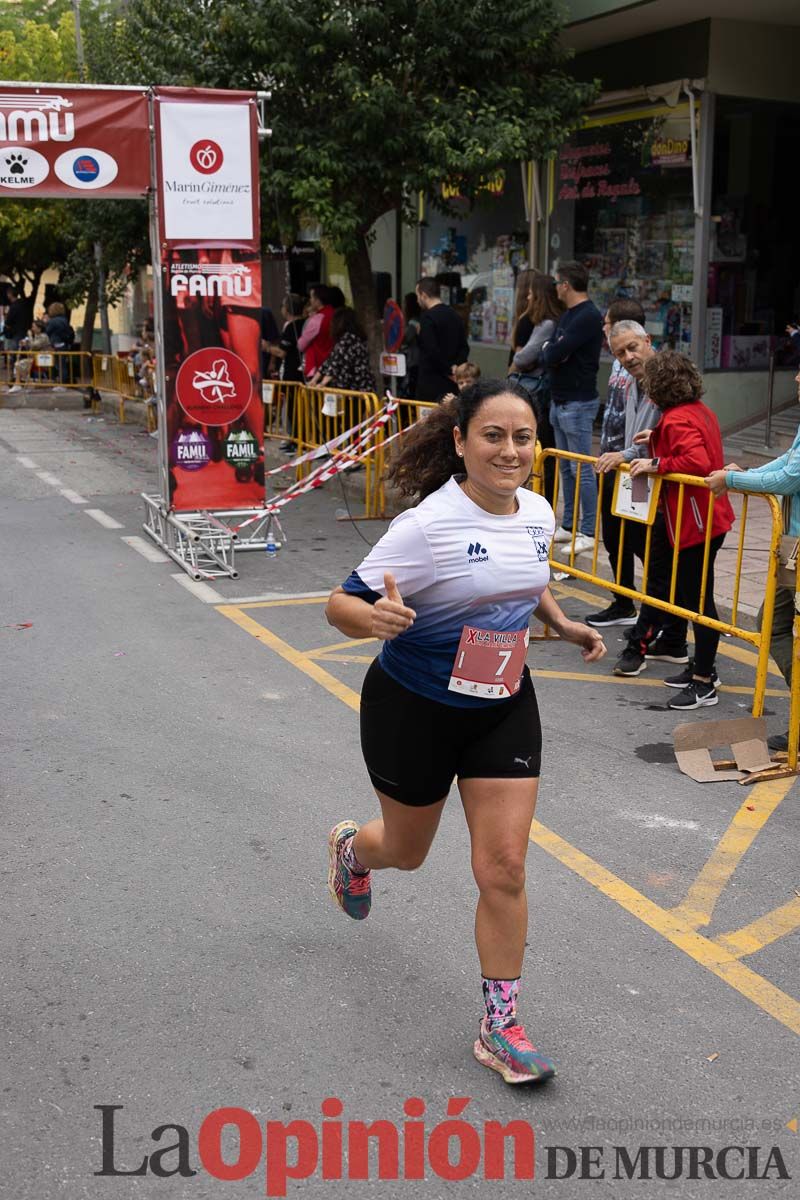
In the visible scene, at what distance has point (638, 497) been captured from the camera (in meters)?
7.02

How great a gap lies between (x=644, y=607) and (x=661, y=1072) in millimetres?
4052

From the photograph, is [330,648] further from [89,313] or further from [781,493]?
[89,313]

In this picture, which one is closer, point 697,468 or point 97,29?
point 697,468

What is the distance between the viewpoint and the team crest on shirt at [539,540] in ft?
11.6

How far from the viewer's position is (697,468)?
6.67 m

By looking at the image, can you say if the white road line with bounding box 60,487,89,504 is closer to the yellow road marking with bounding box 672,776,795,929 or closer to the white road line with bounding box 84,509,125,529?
the white road line with bounding box 84,509,125,529

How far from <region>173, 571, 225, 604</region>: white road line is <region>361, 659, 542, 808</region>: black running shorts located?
214 inches

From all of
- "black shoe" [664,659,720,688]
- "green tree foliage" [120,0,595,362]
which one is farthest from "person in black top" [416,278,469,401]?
"black shoe" [664,659,720,688]

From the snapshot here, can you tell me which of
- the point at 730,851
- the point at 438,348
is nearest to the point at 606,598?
the point at 438,348

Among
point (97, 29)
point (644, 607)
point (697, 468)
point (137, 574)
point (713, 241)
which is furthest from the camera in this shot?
point (97, 29)

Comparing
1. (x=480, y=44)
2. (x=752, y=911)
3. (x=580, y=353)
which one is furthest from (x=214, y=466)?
(x=752, y=911)

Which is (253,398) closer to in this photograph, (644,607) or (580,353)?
(580,353)

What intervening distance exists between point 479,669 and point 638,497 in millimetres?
3832

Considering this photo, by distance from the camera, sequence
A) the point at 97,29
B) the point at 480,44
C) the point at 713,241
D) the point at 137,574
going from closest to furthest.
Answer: the point at 137,574 → the point at 480,44 → the point at 713,241 → the point at 97,29
